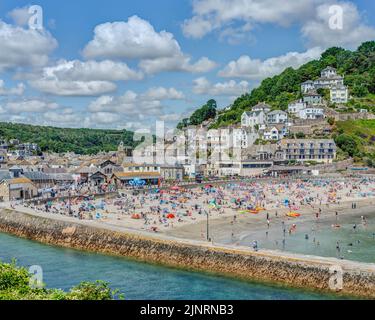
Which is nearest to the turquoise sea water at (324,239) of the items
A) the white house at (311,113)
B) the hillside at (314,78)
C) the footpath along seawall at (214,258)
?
the footpath along seawall at (214,258)

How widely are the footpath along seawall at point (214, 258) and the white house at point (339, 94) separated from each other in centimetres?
7750

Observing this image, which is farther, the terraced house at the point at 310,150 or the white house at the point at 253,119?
the white house at the point at 253,119

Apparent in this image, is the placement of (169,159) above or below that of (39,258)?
above

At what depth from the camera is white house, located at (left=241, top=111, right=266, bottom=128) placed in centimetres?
9738

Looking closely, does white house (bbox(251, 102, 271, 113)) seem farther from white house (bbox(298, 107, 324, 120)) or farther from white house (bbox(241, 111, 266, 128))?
white house (bbox(298, 107, 324, 120))

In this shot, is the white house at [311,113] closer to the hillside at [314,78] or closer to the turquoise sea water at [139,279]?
the hillside at [314,78]

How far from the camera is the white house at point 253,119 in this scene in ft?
319

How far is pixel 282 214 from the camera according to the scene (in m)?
43.1

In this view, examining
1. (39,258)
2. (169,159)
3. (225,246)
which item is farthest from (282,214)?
(169,159)

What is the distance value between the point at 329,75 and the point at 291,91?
31.2 feet

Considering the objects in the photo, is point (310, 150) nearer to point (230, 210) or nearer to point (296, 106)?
point (296, 106)

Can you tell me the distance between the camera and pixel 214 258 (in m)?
25.9

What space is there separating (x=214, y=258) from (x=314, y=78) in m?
96.2
